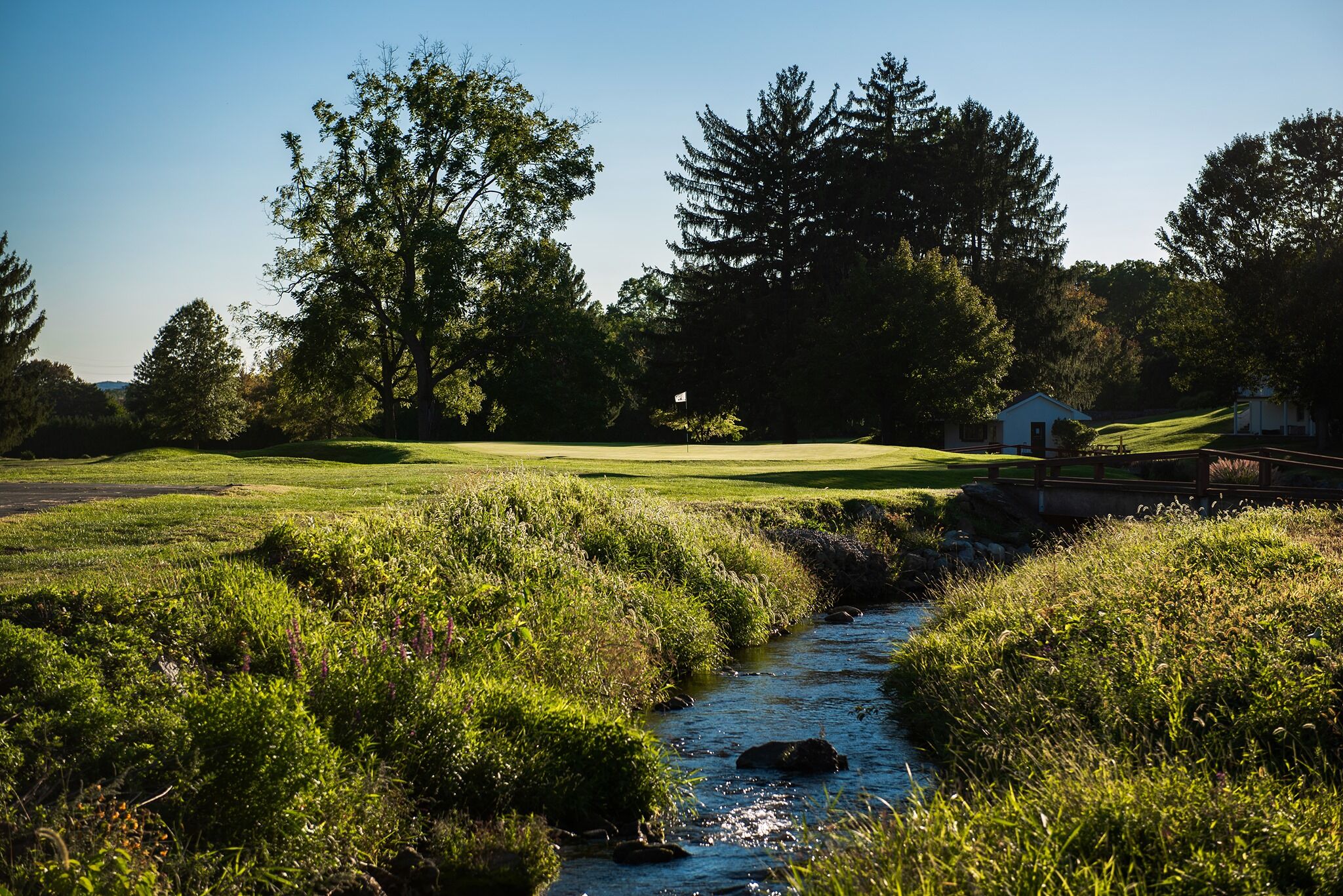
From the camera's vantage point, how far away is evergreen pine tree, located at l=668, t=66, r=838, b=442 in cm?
5897

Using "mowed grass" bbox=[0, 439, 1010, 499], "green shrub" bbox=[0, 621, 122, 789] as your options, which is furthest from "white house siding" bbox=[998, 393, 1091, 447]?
"green shrub" bbox=[0, 621, 122, 789]

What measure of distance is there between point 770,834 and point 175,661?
175 inches

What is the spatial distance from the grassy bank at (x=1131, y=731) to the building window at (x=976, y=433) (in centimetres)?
5162

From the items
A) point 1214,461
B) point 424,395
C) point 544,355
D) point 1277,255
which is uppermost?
point 1277,255

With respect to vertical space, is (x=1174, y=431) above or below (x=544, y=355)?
below

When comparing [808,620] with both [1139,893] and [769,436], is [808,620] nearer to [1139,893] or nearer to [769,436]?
[1139,893]

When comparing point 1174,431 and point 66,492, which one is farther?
point 1174,431

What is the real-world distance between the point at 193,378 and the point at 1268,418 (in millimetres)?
58863

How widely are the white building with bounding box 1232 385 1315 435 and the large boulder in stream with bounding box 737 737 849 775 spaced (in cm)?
5500

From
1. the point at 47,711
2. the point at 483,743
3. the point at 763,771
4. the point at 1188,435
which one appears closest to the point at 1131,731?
the point at 763,771

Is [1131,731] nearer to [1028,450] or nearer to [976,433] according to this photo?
[1028,450]

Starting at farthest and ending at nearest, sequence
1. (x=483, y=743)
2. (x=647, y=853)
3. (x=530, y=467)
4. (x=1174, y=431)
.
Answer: (x=1174, y=431), (x=530, y=467), (x=483, y=743), (x=647, y=853)

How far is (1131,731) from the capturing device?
25.6ft

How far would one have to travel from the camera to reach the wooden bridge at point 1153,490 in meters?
20.8
